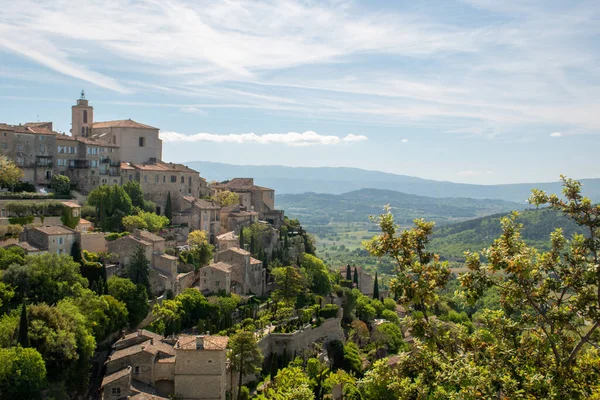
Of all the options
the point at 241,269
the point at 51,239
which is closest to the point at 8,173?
the point at 51,239

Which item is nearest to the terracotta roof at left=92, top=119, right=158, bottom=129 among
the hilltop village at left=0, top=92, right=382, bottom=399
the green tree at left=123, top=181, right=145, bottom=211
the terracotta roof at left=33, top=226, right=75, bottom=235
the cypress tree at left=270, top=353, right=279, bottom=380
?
the hilltop village at left=0, top=92, right=382, bottom=399

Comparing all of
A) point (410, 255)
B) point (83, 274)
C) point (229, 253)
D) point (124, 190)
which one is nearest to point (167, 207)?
point (124, 190)

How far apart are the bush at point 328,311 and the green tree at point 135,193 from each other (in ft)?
67.2

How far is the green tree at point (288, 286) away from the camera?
51822 millimetres

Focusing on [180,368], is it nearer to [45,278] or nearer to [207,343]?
[207,343]

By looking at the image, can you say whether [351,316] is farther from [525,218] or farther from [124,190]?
[525,218]

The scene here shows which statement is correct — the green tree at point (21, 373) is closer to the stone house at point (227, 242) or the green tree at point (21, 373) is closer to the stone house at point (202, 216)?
the stone house at point (227, 242)

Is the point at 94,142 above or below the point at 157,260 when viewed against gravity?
above

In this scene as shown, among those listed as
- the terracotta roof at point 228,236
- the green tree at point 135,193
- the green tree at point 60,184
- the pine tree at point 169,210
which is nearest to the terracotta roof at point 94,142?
the green tree at point 135,193

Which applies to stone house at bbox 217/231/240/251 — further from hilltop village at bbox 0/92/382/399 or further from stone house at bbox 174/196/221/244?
stone house at bbox 174/196/221/244

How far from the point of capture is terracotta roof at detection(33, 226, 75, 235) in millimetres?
43812

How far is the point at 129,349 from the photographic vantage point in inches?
1452

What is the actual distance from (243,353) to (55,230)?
1710cm

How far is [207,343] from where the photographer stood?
120ft
